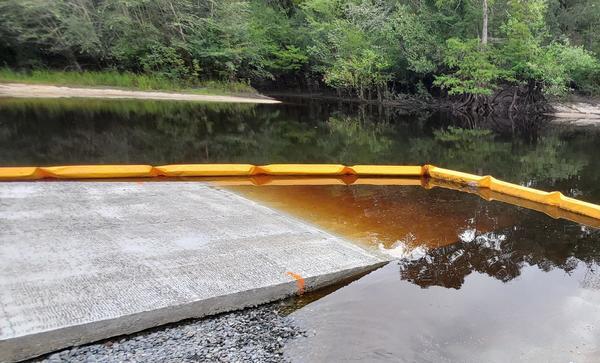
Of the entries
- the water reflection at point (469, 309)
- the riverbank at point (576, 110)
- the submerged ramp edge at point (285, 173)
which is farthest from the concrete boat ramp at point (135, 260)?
the riverbank at point (576, 110)

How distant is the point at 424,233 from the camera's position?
242 inches

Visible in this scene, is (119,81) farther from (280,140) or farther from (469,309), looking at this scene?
(469,309)

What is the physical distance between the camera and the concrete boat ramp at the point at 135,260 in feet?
11.4

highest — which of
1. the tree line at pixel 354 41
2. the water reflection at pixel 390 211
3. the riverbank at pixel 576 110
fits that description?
the tree line at pixel 354 41

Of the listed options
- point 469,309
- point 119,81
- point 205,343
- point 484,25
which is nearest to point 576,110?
point 484,25

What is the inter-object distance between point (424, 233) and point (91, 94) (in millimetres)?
22299

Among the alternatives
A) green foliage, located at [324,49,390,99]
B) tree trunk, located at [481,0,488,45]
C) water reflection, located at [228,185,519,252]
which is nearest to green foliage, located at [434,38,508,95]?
tree trunk, located at [481,0,488,45]

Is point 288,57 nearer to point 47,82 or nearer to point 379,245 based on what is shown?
point 47,82

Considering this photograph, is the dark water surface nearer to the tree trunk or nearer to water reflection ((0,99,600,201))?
water reflection ((0,99,600,201))

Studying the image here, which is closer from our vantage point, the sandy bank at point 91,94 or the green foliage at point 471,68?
the sandy bank at point 91,94

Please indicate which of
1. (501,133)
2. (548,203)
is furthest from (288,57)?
(548,203)

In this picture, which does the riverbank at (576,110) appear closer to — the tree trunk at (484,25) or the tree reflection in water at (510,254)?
the tree trunk at (484,25)

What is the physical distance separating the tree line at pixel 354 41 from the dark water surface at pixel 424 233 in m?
8.72

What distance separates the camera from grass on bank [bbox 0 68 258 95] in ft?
79.9
